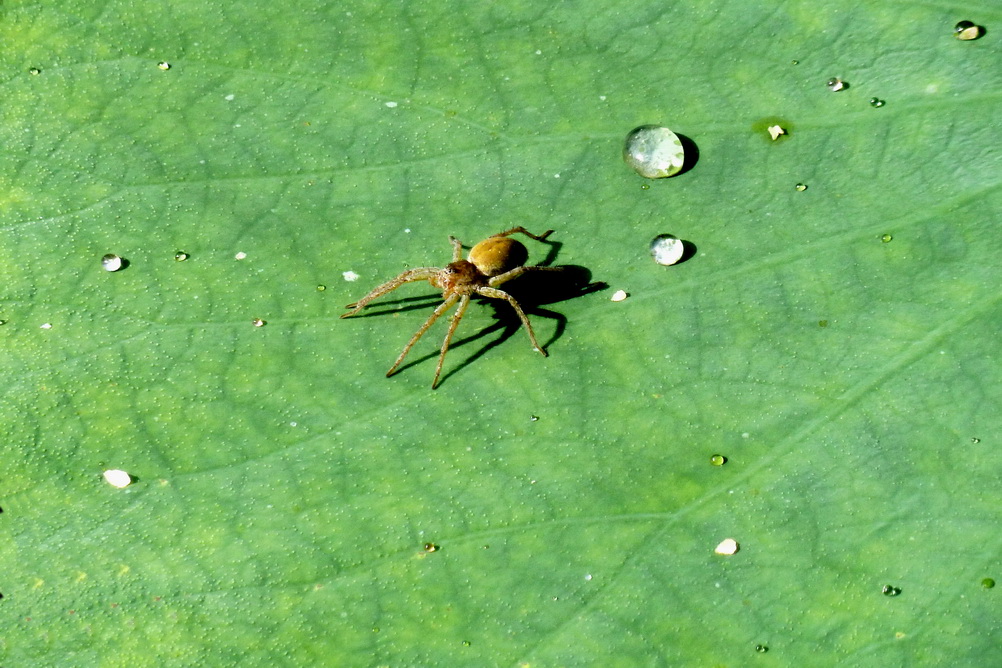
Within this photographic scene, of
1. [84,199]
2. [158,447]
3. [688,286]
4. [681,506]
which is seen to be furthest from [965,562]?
[84,199]

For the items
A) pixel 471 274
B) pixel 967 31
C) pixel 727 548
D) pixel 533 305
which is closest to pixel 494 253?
pixel 471 274

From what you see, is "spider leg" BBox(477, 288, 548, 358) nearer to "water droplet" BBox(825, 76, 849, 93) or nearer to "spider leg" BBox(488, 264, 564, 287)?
"spider leg" BBox(488, 264, 564, 287)

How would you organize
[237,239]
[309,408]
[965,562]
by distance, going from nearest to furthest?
[965,562]
[309,408]
[237,239]

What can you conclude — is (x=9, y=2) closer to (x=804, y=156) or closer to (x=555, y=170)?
(x=555, y=170)

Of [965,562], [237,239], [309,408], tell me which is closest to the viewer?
[965,562]

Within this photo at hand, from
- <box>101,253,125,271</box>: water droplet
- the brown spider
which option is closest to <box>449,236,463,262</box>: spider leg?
the brown spider

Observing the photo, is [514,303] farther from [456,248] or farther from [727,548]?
[727,548]

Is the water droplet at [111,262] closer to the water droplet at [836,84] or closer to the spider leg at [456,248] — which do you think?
the spider leg at [456,248]

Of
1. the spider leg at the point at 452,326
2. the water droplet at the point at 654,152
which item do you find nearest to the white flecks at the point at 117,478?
the spider leg at the point at 452,326
